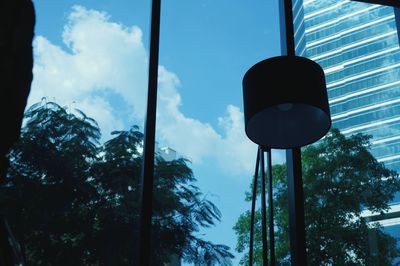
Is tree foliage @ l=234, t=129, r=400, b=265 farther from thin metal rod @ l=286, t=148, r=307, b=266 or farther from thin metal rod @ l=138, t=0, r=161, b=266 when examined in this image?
thin metal rod @ l=138, t=0, r=161, b=266

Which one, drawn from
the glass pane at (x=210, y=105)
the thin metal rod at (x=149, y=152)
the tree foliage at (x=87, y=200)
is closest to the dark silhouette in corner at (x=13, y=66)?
the thin metal rod at (x=149, y=152)

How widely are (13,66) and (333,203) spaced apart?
5548 mm

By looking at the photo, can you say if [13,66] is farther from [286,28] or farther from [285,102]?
[286,28]

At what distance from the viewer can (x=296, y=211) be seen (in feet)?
6.88

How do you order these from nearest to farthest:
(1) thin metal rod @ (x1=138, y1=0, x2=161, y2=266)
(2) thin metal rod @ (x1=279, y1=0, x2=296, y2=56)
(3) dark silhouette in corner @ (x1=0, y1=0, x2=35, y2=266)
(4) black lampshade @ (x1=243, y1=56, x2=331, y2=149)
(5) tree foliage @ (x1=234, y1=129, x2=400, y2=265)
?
(3) dark silhouette in corner @ (x1=0, y1=0, x2=35, y2=266), (4) black lampshade @ (x1=243, y1=56, x2=331, y2=149), (1) thin metal rod @ (x1=138, y1=0, x2=161, y2=266), (2) thin metal rod @ (x1=279, y1=0, x2=296, y2=56), (5) tree foliage @ (x1=234, y1=129, x2=400, y2=265)

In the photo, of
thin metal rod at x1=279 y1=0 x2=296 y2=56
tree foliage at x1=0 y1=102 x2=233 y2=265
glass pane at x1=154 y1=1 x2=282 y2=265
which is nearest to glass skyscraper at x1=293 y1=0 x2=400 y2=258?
glass pane at x1=154 y1=1 x2=282 y2=265

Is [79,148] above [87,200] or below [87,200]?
above

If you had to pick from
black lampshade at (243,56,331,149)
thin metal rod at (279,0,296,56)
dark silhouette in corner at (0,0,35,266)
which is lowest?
dark silhouette in corner at (0,0,35,266)

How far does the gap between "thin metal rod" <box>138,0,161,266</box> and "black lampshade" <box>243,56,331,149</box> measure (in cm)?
47

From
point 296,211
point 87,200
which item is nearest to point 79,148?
point 87,200

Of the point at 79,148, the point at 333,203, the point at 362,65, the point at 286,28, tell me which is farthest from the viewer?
the point at 333,203

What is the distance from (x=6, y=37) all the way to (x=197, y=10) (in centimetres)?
343

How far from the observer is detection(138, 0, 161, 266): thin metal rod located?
5.80ft

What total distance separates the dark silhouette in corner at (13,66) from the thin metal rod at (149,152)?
1.23m
